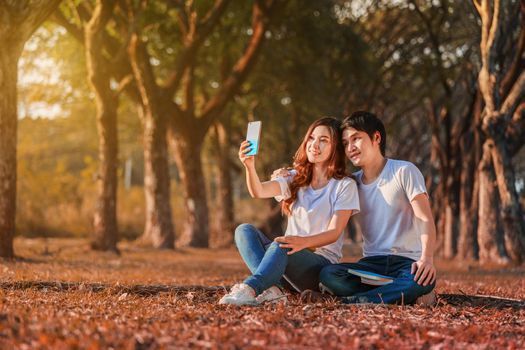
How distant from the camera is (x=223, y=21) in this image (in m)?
21.5

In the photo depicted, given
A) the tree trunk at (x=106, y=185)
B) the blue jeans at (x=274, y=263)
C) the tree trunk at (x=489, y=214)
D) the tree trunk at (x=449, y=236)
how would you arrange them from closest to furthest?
the blue jeans at (x=274, y=263) < the tree trunk at (x=489, y=214) < the tree trunk at (x=106, y=185) < the tree trunk at (x=449, y=236)

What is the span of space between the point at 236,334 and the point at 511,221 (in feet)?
35.5

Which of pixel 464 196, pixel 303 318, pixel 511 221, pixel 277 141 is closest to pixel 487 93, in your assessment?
pixel 511 221

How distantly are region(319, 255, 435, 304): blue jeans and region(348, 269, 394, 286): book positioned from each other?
0.27 ft

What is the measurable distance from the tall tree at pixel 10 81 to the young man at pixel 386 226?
6.46 m

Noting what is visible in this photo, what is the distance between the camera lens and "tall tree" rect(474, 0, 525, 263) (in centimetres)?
1356

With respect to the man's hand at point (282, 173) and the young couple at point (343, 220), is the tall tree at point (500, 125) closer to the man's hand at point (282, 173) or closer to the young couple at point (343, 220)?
the young couple at point (343, 220)

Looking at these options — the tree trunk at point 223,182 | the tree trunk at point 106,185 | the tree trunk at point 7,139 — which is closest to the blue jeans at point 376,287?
the tree trunk at point 7,139

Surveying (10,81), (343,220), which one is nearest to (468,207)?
(10,81)

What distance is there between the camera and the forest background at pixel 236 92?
14.6 meters

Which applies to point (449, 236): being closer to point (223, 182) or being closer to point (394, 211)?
point (223, 182)

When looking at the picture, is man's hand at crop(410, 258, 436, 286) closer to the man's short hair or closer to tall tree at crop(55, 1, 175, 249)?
the man's short hair

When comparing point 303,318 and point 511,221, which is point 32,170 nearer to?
point 511,221

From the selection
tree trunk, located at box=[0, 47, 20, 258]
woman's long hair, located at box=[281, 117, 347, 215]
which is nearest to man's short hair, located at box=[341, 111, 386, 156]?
woman's long hair, located at box=[281, 117, 347, 215]
